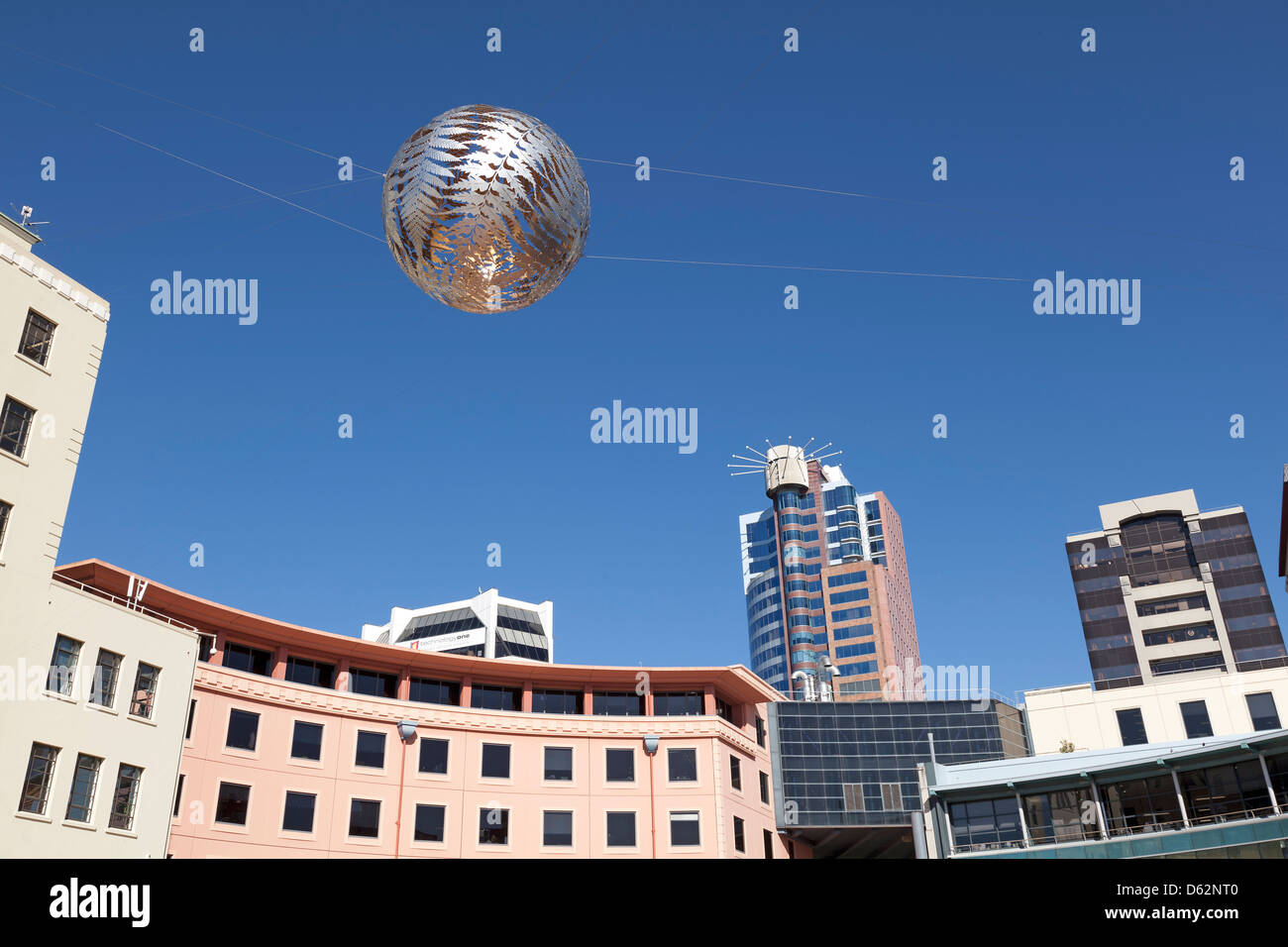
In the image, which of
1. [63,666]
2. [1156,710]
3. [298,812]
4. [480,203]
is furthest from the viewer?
[1156,710]

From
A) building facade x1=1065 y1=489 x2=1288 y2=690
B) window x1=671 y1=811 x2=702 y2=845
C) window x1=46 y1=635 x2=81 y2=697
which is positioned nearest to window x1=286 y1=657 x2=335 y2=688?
window x1=671 y1=811 x2=702 y2=845

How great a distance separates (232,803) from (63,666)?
606 inches

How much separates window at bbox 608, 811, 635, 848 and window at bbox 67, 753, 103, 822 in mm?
26854

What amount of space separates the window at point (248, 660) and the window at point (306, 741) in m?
2.92

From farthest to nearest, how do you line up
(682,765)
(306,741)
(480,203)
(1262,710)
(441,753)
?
(1262,710) < (682,765) < (441,753) < (306,741) < (480,203)

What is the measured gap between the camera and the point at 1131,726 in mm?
71562

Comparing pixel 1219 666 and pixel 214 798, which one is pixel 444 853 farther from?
pixel 1219 666

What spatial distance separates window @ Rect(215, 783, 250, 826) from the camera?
4162cm

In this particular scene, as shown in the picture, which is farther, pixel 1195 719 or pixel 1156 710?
pixel 1156 710

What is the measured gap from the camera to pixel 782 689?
158 m

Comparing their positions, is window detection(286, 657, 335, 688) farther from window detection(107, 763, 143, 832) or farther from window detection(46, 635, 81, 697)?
window detection(46, 635, 81, 697)

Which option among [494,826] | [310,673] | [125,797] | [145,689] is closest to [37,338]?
[145,689]

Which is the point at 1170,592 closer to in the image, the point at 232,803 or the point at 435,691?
the point at 435,691

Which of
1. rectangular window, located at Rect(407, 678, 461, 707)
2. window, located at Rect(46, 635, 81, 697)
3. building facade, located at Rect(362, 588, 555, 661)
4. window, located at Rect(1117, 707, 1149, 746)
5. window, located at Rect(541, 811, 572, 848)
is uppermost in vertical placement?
building facade, located at Rect(362, 588, 555, 661)
